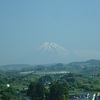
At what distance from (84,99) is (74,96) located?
7.26ft

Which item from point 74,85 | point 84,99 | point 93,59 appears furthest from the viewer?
point 93,59

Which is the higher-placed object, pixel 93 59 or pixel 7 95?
Answer: pixel 93 59

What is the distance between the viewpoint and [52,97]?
98.9 ft

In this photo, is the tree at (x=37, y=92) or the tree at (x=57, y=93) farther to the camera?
the tree at (x=37, y=92)

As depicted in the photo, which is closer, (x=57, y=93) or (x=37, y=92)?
(x=57, y=93)

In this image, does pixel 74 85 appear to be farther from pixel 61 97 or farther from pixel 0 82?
pixel 61 97

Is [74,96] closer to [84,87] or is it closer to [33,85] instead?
[33,85]

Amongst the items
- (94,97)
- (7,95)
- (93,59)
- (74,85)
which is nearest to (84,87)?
(74,85)

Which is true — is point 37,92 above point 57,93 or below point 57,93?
above

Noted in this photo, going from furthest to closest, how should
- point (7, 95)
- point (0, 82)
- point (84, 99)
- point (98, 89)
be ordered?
point (0, 82) < point (98, 89) < point (84, 99) < point (7, 95)

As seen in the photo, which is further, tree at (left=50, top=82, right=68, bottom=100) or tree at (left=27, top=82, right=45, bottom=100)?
tree at (left=27, top=82, right=45, bottom=100)

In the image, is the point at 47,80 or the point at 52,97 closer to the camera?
the point at 52,97

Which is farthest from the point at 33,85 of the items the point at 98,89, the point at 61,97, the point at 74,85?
the point at 74,85

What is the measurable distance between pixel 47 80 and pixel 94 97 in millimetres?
28293
